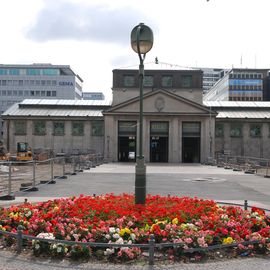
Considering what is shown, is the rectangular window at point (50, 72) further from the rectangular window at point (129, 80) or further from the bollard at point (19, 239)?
the bollard at point (19, 239)

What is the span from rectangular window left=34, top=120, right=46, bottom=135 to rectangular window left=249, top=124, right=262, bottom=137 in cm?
3339

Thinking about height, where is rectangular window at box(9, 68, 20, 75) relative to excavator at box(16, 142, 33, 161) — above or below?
above

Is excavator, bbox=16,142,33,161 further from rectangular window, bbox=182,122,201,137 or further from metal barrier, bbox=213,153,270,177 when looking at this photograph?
metal barrier, bbox=213,153,270,177

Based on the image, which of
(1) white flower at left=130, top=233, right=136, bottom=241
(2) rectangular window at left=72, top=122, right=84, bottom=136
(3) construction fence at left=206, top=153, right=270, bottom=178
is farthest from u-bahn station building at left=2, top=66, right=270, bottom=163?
(1) white flower at left=130, top=233, right=136, bottom=241

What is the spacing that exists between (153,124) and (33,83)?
94.8 m

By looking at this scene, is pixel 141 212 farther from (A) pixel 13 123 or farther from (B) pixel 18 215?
(A) pixel 13 123

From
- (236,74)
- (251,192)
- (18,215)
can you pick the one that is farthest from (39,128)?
(236,74)

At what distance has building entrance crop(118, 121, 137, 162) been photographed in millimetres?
63969

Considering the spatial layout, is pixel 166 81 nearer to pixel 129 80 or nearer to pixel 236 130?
pixel 129 80

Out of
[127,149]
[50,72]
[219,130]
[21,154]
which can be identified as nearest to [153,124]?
[127,149]

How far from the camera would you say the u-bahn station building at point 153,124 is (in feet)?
207

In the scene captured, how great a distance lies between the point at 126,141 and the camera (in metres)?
67.1

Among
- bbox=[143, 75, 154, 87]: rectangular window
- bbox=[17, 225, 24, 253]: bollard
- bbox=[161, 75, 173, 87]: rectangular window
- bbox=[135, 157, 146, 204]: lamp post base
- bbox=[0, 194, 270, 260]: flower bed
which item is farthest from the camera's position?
bbox=[161, 75, 173, 87]: rectangular window

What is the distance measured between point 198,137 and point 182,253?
57.1 meters
